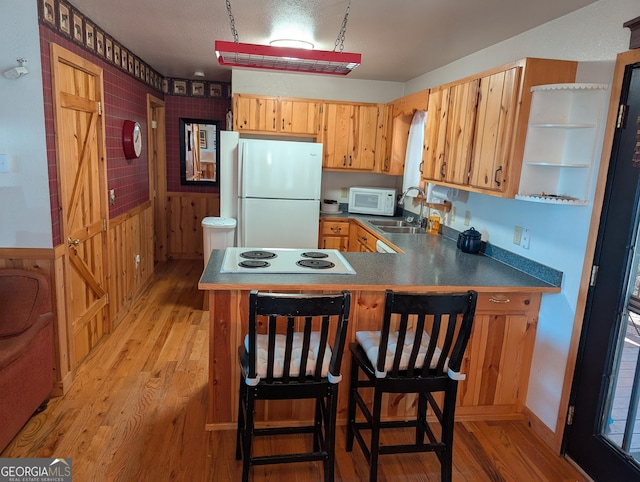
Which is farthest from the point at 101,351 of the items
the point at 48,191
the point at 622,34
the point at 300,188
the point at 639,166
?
the point at 622,34

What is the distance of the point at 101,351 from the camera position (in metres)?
3.36

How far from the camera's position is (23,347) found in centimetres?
221

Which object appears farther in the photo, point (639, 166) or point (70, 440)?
point (70, 440)

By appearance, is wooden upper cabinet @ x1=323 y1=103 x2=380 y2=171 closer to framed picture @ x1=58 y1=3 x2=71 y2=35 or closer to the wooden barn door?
the wooden barn door

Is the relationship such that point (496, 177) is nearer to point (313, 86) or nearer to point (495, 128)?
point (495, 128)

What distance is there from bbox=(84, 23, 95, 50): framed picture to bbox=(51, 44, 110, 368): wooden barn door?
0.14m

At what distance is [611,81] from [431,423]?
6.76 feet

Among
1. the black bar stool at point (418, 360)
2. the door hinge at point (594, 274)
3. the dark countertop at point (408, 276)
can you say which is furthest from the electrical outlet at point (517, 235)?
the black bar stool at point (418, 360)

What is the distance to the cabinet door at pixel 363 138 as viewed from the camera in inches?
185

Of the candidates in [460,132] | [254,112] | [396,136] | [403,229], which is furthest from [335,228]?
[460,132]

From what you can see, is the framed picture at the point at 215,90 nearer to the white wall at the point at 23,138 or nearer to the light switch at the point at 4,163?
the white wall at the point at 23,138

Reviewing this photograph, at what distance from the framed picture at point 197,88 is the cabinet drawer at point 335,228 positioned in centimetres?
269

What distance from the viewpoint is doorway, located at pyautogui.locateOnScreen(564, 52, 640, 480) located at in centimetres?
196

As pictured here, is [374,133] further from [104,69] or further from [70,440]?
[70,440]
